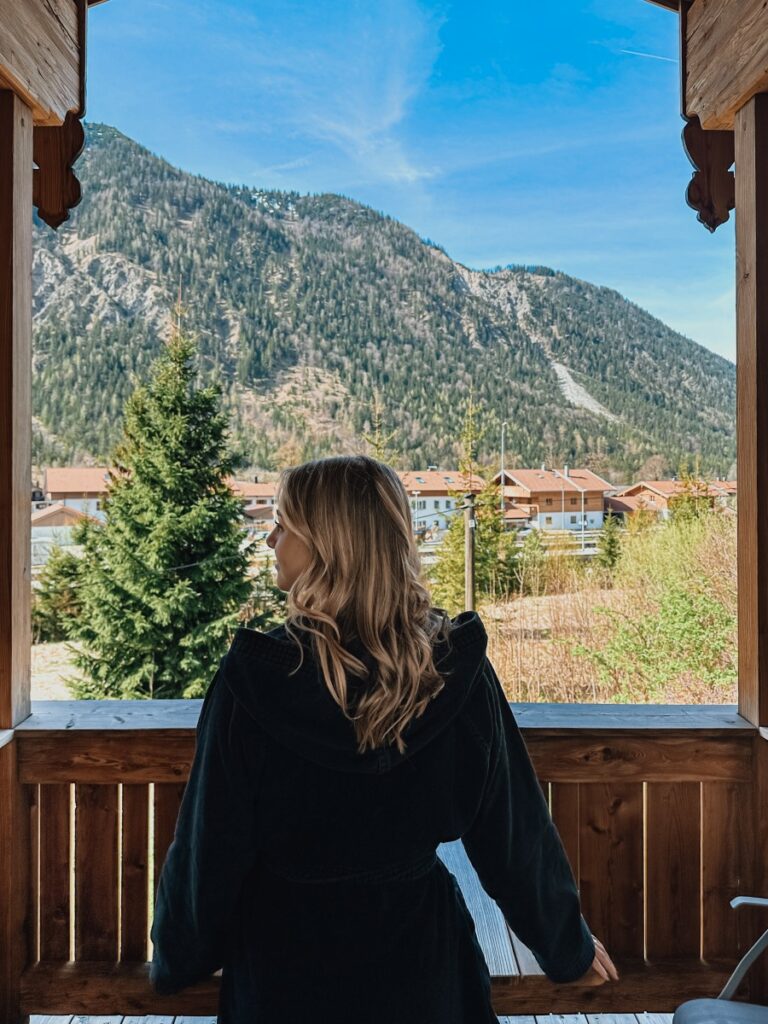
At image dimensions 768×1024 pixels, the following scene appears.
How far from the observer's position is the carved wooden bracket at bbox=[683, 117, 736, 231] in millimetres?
2033

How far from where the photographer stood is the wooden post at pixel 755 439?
1.82m

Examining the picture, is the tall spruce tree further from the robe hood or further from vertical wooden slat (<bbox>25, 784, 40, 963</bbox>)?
the robe hood

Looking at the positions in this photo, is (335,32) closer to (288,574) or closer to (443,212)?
(443,212)

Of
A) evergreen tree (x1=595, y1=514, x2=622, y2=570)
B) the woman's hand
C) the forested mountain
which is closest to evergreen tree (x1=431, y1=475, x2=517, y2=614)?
evergreen tree (x1=595, y1=514, x2=622, y2=570)

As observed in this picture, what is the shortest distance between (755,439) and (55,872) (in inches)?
72.0

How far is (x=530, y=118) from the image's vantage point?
950 inches

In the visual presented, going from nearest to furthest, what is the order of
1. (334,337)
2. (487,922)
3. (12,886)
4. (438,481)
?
1. (487,922)
2. (12,886)
3. (438,481)
4. (334,337)

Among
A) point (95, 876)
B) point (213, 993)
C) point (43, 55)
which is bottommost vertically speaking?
point (213, 993)

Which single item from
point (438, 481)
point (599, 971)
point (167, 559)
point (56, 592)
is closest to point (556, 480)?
point (438, 481)

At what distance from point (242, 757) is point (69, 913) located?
1.24 meters

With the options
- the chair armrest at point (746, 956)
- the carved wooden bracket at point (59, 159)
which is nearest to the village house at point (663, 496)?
the chair armrest at point (746, 956)

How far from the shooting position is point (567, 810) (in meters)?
1.88

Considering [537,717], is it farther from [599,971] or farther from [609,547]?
[609,547]

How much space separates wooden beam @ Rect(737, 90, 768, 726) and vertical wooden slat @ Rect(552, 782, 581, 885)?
44 cm
